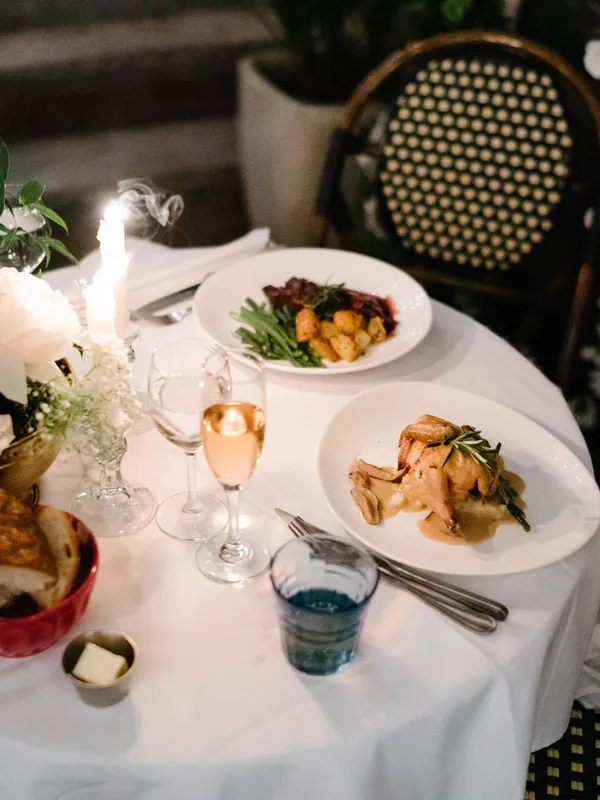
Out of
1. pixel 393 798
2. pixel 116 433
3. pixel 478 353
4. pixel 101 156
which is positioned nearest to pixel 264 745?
pixel 393 798

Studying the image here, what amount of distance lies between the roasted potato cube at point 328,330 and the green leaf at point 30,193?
53 cm

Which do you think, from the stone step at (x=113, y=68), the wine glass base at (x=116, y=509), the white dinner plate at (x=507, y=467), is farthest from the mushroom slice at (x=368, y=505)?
the stone step at (x=113, y=68)

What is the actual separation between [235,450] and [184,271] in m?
0.76

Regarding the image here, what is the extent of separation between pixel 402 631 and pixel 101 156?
3447 millimetres

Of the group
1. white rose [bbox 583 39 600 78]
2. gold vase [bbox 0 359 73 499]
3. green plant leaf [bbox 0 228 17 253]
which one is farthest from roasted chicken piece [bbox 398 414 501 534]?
white rose [bbox 583 39 600 78]

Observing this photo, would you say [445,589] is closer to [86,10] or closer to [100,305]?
[100,305]

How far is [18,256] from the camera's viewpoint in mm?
1304

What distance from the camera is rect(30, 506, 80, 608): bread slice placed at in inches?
31.9

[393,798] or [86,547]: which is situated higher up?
[86,547]

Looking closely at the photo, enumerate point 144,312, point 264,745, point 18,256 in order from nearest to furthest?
point 264,745 < point 18,256 < point 144,312

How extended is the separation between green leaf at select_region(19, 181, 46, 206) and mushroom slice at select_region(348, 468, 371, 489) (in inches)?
22.1

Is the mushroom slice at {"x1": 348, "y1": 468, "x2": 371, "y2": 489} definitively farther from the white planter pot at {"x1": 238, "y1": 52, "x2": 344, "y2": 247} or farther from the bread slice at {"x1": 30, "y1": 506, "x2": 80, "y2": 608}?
the white planter pot at {"x1": 238, "y1": 52, "x2": 344, "y2": 247}

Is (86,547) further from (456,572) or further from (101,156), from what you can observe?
(101,156)

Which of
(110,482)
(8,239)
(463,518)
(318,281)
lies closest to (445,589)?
(463,518)
